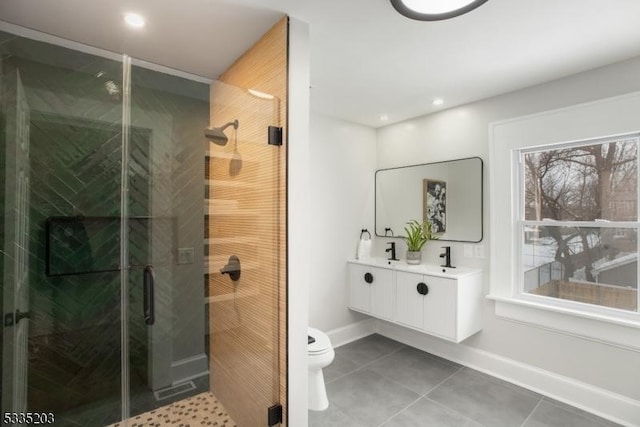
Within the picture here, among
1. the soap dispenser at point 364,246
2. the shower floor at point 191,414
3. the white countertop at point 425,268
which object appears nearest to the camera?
the shower floor at point 191,414

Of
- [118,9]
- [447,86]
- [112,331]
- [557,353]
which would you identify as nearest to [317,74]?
[447,86]

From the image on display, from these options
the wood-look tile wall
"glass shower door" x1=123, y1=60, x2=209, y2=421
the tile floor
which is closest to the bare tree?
the tile floor

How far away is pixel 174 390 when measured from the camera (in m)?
1.98

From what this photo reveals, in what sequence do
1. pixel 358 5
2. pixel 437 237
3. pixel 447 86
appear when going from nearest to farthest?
pixel 358 5 → pixel 447 86 → pixel 437 237

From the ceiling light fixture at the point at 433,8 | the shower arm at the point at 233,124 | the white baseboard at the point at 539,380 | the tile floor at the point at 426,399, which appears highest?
the ceiling light fixture at the point at 433,8

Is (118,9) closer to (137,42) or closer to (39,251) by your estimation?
(137,42)

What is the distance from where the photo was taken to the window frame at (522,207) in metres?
2.11

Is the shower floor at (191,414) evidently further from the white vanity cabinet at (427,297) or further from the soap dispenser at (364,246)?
the soap dispenser at (364,246)

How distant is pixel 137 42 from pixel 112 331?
174cm

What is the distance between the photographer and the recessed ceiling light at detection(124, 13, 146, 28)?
Result: 1.65m

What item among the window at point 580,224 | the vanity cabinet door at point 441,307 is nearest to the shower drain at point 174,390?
the vanity cabinet door at point 441,307

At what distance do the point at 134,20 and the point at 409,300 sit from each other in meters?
2.84

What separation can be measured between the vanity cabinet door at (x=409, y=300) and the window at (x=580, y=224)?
82cm

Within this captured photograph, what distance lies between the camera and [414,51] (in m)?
1.98
